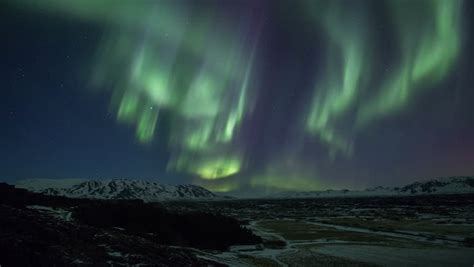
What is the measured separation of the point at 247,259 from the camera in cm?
1886

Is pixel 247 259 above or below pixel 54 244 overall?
below

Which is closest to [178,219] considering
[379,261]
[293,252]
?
[293,252]

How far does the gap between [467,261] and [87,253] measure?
18.7m

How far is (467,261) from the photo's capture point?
58.5ft

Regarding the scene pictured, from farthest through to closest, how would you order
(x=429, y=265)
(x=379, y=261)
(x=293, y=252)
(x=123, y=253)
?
(x=293, y=252) < (x=379, y=261) < (x=429, y=265) < (x=123, y=253)

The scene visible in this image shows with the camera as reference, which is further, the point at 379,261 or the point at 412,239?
the point at 412,239

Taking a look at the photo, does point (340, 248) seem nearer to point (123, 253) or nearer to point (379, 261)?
point (379, 261)

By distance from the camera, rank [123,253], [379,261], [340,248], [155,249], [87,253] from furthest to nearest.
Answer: [340,248] → [379,261] → [155,249] → [123,253] → [87,253]

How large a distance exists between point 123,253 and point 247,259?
8256mm

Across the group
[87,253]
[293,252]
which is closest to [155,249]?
[87,253]

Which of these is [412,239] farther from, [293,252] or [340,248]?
[293,252]

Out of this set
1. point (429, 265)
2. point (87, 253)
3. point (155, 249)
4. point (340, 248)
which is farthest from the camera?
point (340, 248)

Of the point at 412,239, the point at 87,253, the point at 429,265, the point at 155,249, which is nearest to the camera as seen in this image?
the point at 87,253

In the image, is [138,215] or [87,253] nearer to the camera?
[87,253]
